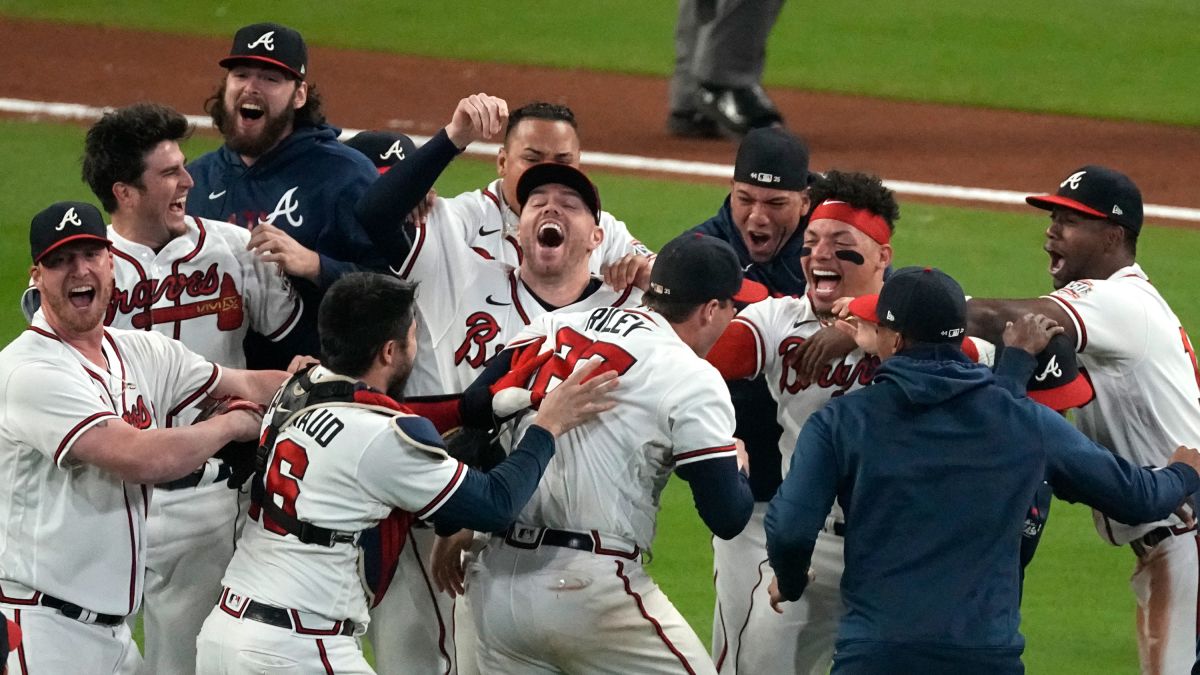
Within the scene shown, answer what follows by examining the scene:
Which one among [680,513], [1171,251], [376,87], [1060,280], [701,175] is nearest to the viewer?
[1060,280]

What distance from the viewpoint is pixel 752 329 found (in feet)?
17.7

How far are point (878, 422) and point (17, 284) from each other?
22.6 feet

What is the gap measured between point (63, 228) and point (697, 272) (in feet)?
5.80

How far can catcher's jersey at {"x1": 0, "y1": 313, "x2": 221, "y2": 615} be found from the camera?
15.3ft

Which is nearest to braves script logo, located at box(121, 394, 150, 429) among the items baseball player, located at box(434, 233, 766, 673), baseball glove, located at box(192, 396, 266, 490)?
baseball glove, located at box(192, 396, 266, 490)

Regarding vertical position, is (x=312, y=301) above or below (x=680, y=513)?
above

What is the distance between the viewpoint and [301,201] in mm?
5988

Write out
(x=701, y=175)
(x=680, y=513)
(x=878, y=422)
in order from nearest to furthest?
1. (x=878, y=422)
2. (x=680, y=513)
3. (x=701, y=175)

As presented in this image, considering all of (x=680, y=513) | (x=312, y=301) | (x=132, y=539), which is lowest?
(x=680, y=513)

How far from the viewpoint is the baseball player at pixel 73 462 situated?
15.4ft

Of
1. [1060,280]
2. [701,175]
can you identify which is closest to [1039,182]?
[701,175]

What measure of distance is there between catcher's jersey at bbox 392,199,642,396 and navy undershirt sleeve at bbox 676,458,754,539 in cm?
104

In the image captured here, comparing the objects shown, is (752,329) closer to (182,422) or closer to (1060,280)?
(1060,280)

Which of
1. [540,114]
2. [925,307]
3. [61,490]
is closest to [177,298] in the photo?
[61,490]
